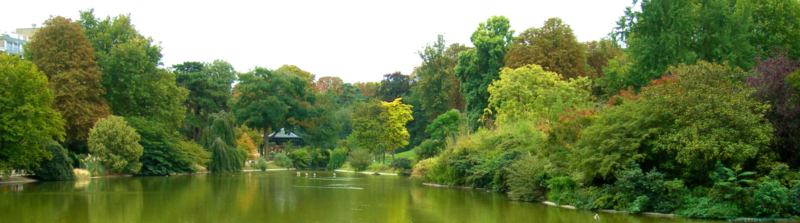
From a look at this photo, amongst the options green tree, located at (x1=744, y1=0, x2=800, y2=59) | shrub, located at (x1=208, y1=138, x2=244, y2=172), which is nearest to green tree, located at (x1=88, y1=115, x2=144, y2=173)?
shrub, located at (x1=208, y1=138, x2=244, y2=172)

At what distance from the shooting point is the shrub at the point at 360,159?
179 ft

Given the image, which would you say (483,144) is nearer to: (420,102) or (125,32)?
(125,32)

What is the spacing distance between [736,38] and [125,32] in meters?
38.6

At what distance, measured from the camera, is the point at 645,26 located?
29.3 m

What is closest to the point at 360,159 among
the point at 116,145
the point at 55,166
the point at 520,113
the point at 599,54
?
the point at 116,145

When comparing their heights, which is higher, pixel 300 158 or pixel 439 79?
pixel 439 79

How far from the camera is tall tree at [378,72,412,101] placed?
7450cm

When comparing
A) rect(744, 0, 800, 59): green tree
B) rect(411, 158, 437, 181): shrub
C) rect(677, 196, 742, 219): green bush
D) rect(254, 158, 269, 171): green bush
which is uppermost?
rect(744, 0, 800, 59): green tree

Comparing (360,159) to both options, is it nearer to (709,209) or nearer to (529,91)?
(529,91)

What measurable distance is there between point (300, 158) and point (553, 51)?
2871cm

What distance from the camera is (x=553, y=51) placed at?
138 ft

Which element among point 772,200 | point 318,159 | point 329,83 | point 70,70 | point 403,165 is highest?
point 329,83

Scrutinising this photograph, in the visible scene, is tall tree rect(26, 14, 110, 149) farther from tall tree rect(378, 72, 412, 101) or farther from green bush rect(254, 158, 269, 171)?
tall tree rect(378, 72, 412, 101)

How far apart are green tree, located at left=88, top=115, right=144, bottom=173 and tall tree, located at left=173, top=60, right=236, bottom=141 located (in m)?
15.8
